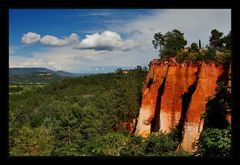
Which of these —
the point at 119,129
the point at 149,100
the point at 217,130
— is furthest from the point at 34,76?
the point at 217,130

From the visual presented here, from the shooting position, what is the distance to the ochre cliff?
1095 centimetres

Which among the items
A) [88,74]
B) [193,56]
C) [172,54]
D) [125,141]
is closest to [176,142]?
[125,141]

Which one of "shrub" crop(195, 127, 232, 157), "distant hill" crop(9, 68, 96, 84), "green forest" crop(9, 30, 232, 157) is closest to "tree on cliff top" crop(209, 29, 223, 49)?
"green forest" crop(9, 30, 232, 157)

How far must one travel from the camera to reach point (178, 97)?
480 inches

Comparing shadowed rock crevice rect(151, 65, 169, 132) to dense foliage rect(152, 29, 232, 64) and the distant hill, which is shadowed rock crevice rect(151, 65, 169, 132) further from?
the distant hill

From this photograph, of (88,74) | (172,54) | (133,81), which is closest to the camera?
(172,54)

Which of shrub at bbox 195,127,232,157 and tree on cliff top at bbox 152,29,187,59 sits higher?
tree on cliff top at bbox 152,29,187,59

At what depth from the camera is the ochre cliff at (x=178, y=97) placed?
10945mm

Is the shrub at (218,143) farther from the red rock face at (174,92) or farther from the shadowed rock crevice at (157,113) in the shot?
the shadowed rock crevice at (157,113)
